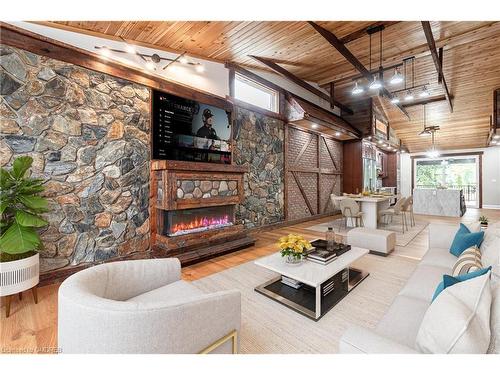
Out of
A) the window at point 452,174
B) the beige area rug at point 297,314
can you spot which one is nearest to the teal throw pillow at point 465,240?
Result: the beige area rug at point 297,314

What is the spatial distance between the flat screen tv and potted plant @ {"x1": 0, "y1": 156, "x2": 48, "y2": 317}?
5.26ft

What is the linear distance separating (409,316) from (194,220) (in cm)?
307

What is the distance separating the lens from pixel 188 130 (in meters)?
3.90

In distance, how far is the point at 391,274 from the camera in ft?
9.85

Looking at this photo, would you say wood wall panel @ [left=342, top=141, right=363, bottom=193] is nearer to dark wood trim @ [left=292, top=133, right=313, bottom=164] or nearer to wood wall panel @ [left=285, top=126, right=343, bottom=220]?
wood wall panel @ [left=285, top=126, right=343, bottom=220]

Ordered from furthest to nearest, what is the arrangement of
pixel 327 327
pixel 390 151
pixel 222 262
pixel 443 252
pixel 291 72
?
pixel 390 151 → pixel 291 72 → pixel 222 262 → pixel 443 252 → pixel 327 327

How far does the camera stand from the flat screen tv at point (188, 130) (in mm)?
3613

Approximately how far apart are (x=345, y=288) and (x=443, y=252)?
4.05 feet

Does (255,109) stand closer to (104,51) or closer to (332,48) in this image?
(332,48)

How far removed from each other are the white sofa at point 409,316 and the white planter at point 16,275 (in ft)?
9.19

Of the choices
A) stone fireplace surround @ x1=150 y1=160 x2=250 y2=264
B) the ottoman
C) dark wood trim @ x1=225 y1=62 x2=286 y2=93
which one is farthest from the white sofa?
dark wood trim @ x1=225 y1=62 x2=286 y2=93

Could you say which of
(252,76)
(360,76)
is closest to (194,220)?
(252,76)
